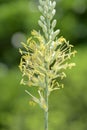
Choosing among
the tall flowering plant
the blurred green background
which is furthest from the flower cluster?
the blurred green background

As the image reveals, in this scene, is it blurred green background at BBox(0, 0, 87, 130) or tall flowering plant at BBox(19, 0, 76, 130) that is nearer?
tall flowering plant at BBox(19, 0, 76, 130)

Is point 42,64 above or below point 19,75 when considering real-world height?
below

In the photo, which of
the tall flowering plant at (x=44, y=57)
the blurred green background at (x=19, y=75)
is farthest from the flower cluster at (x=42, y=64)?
the blurred green background at (x=19, y=75)

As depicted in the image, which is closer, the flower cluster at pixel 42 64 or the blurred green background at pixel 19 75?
the flower cluster at pixel 42 64

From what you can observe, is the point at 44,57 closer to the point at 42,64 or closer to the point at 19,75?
Answer: the point at 42,64

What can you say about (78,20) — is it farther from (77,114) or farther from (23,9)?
(77,114)

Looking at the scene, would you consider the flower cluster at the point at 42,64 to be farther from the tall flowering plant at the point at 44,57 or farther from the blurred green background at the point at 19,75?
the blurred green background at the point at 19,75

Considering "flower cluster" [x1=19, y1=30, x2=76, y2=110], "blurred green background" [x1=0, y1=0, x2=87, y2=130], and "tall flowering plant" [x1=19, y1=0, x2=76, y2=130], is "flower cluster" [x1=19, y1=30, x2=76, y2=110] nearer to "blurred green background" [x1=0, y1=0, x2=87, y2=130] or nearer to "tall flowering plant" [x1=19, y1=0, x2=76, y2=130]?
"tall flowering plant" [x1=19, y1=0, x2=76, y2=130]

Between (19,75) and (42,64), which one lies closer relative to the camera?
(42,64)

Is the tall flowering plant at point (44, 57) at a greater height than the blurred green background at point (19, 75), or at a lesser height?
lesser

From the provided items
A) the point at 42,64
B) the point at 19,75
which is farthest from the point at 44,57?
the point at 19,75
